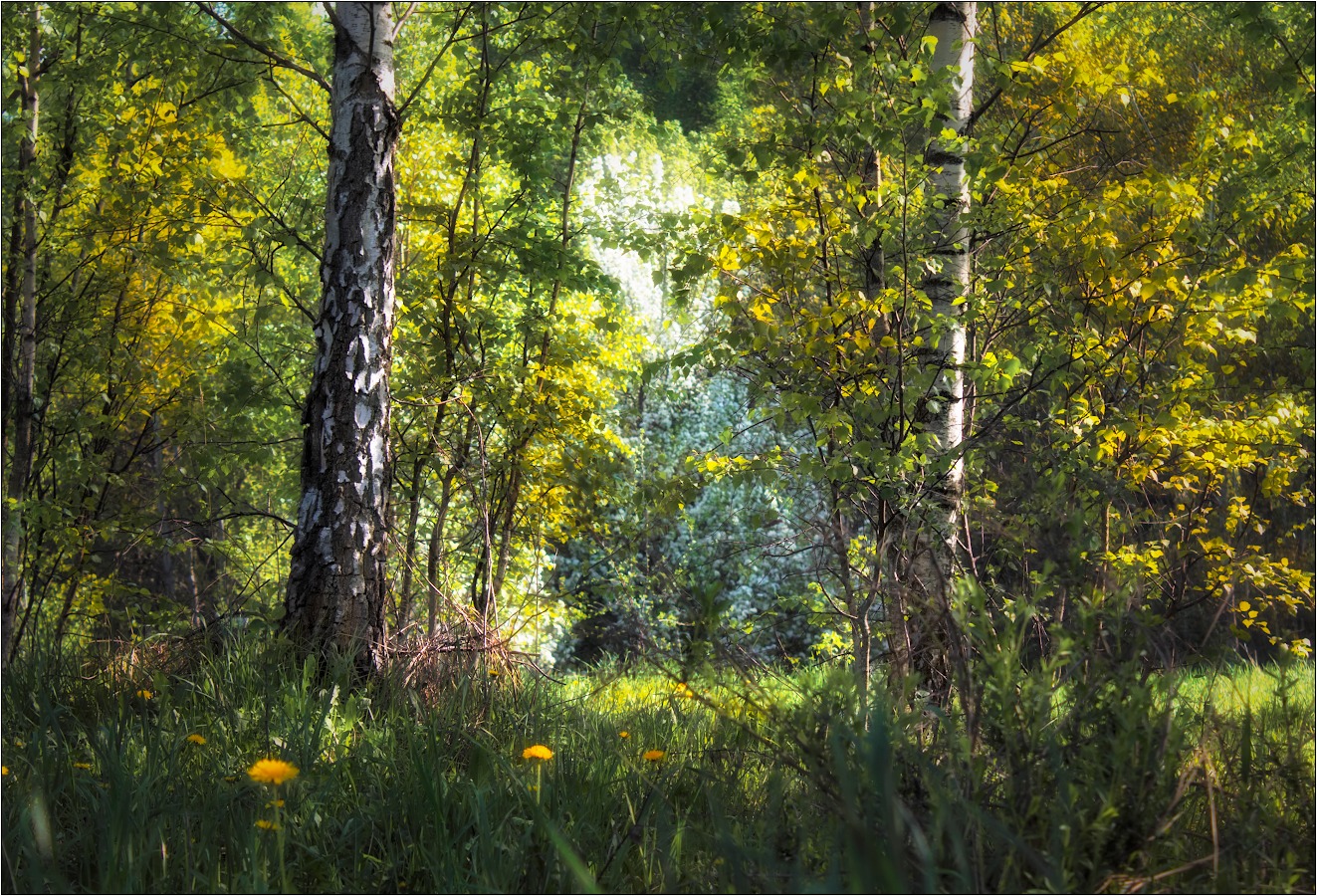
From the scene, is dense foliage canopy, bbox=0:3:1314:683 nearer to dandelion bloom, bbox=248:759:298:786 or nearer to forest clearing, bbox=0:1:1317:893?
forest clearing, bbox=0:1:1317:893

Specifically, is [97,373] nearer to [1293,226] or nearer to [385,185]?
[385,185]

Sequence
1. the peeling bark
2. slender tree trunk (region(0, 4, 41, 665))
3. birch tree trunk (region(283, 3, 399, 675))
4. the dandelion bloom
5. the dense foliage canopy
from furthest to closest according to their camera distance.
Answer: slender tree trunk (region(0, 4, 41, 665)) → the peeling bark → birch tree trunk (region(283, 3, 399, 675)) → the dense foliage canopy → the dandelion bloom

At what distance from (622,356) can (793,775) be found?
4707 millimetres

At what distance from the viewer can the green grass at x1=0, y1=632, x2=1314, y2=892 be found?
154 centimetres

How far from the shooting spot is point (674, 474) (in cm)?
492

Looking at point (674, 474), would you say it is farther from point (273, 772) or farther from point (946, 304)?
point (273, 772)

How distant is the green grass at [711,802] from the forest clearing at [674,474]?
0.6 inches

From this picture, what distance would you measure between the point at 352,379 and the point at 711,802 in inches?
96.7

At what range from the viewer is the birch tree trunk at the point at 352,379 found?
363 centimetres

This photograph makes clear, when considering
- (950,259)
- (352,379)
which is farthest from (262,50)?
(950,259)

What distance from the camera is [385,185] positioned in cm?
394

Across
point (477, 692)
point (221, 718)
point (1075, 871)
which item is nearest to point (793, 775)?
point (1075, 871)

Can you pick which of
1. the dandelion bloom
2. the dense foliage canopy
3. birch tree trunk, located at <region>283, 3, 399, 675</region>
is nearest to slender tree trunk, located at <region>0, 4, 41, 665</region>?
the dense foliage canopy

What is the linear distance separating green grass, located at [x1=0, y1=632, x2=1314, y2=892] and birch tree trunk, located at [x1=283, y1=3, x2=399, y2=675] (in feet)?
2.56
